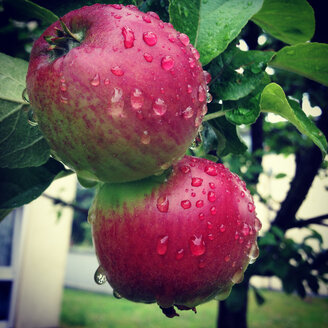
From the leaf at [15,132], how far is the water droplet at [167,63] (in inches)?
8.9

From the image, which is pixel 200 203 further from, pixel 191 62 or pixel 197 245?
pixel 191 62

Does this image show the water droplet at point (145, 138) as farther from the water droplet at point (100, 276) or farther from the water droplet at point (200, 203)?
the water droplet at point (100, 276)

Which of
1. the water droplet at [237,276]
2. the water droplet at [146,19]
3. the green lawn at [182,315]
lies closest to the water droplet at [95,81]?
the water droplet at [146,19]

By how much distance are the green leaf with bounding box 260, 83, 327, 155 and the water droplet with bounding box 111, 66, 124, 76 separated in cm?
20

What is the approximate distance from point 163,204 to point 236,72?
227 mm

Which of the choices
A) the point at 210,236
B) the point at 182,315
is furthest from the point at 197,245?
the point at 182,315

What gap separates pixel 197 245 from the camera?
442 mm

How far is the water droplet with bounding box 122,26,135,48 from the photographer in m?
0.37

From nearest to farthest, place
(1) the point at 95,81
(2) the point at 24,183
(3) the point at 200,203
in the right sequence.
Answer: (1) the point at 95,81
(3) the point at 200,203
(2) the point at 24,183

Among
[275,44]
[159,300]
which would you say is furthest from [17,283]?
[159,300]

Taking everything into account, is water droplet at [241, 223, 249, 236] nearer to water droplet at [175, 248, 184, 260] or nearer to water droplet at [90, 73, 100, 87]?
water droplet at [175, 248, 184, 260]

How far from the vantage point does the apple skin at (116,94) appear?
1.16ft

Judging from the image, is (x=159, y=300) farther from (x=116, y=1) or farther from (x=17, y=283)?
(x=17, y=283)

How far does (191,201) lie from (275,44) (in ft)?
4.45
